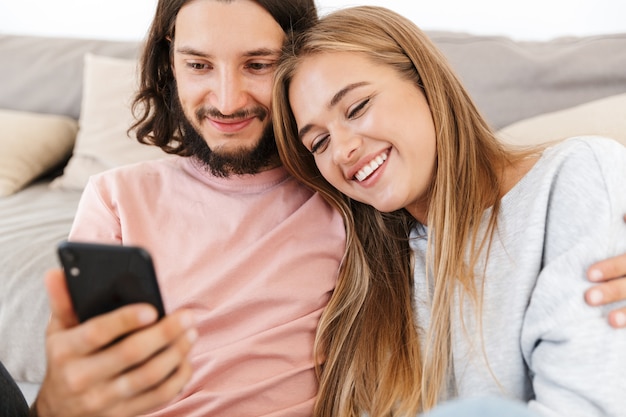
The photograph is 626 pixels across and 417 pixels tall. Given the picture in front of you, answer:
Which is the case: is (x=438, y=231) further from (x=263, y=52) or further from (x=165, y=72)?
(x=165, y=72)

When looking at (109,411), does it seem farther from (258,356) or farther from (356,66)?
(356,66)

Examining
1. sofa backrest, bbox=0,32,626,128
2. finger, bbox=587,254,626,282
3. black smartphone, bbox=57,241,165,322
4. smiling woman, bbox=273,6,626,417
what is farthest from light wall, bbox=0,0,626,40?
black smartphone, bbox=57,241,165,322

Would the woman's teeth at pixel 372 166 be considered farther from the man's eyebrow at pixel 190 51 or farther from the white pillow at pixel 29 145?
the white pillow at pixel 29 145

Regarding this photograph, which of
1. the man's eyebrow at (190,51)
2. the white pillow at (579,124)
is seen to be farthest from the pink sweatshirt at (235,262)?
the white pillow at (579,124)

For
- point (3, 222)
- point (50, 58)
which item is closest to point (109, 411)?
point (3, 222)

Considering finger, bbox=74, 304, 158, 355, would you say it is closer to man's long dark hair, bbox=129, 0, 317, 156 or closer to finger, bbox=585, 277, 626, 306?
finger, bbox=585, 277, 626, 306

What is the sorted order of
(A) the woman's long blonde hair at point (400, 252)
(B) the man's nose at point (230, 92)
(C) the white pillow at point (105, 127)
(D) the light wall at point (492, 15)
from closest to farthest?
(A) the woman's long blonde hair at point (400, 252)
(B) the man's nose at point (230, 92)
(C) the white pillow at point (105, 127)
(D) the light wall at point (492, 15)

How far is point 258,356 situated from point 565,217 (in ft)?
1.81

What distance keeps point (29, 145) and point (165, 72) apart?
70cm

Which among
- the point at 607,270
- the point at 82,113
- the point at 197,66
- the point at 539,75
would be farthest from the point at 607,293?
the point at 82,113

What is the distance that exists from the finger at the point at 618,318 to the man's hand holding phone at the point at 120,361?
56 cm

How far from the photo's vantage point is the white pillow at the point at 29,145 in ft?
6.26

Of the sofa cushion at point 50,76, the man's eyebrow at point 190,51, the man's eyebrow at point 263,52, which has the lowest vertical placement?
the sofa cushion at point 50,76

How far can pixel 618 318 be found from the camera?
886mm
